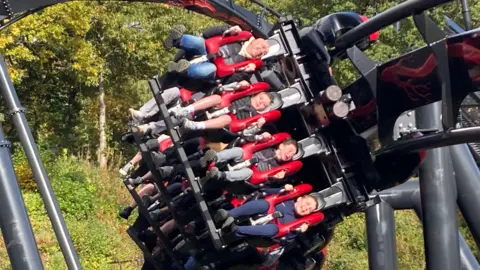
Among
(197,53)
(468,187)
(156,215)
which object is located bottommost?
(468,187)

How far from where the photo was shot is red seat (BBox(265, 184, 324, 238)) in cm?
313

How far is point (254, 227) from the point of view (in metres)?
3.03

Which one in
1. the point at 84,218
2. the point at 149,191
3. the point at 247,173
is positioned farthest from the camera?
the point at 84,218

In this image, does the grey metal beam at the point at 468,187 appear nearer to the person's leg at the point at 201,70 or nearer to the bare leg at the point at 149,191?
Answer: the person's leg at the point at 201,70

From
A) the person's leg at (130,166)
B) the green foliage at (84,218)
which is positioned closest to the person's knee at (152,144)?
the person's leg at (130,166)

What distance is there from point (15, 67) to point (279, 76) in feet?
28.6

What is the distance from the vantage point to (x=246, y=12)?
415 centimetres

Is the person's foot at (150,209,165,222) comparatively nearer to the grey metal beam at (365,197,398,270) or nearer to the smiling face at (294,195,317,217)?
the smiling face at (294,195,317,217)

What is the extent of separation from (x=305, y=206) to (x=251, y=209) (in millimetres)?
240

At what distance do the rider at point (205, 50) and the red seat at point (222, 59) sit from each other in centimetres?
2

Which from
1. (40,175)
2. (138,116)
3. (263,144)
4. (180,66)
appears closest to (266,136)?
(263,144)

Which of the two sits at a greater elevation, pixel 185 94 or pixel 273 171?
pixel 185 94

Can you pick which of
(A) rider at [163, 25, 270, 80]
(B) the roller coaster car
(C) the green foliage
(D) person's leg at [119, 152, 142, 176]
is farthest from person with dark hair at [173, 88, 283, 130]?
(C) the green foliage

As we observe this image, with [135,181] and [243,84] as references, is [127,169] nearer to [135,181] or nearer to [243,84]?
[135,181]
